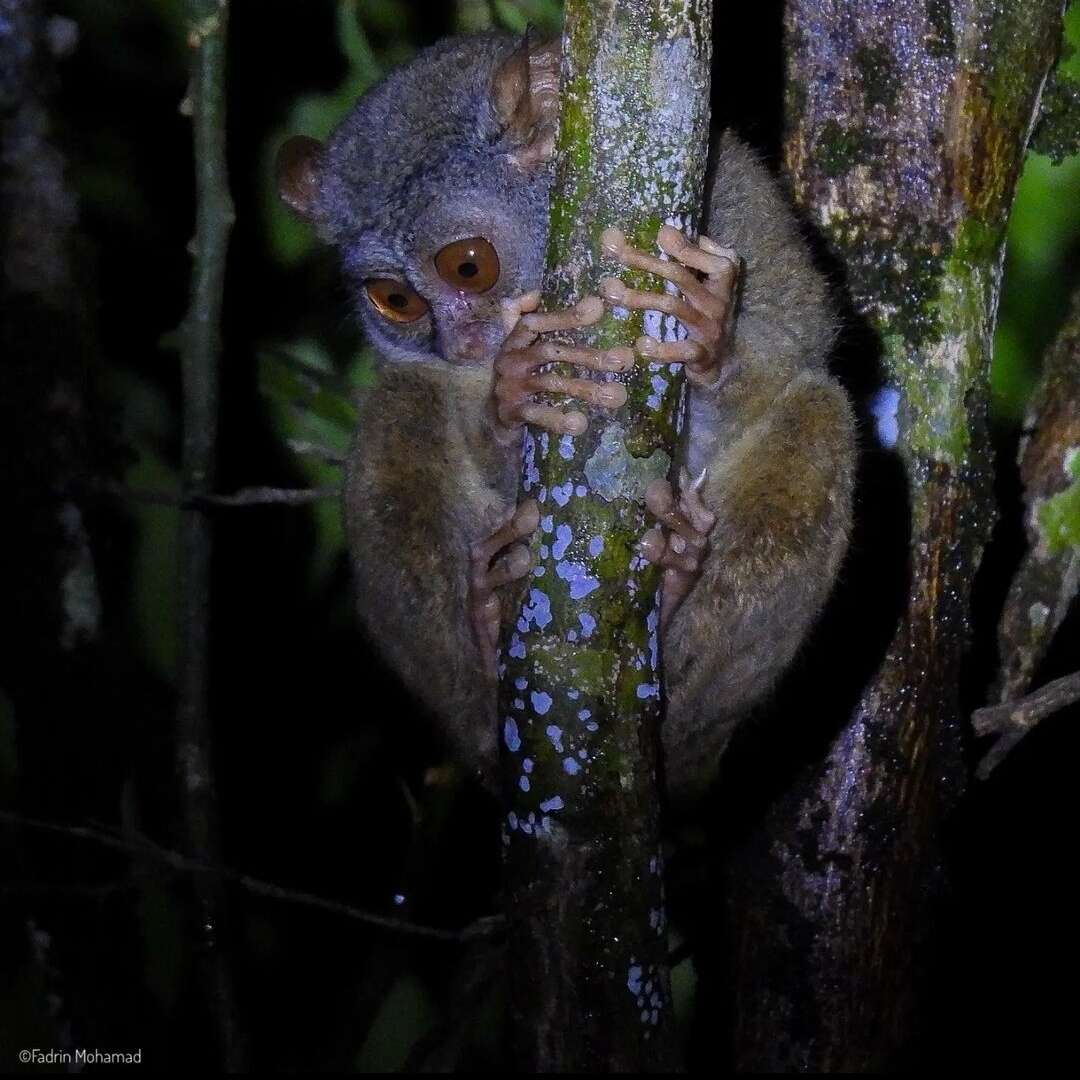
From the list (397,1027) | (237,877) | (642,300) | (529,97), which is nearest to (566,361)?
(642,300)

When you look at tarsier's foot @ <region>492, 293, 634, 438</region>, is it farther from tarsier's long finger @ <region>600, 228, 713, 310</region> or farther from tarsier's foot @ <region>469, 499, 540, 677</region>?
tarsier's foot @ <region>469, 499, 540, 677</region>

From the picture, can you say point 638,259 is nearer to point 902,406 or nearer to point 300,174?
point 902,406

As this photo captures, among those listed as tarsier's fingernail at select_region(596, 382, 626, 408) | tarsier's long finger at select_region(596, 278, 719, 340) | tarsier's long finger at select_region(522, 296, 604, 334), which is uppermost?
tarsier's long finger at select_region(596, 278, 719, 340)

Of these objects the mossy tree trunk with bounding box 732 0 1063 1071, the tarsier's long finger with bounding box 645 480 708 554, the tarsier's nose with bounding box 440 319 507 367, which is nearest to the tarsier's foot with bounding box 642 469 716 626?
the tarsier's long finger with bounding box 645 480 708 554

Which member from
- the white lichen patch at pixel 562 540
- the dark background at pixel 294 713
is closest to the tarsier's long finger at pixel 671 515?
the white lichen patch at pixel 562 540

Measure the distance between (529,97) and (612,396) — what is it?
1020 millimetres

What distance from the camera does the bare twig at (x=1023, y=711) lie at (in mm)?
2797

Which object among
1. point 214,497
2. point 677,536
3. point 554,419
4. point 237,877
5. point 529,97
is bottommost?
point 237,877

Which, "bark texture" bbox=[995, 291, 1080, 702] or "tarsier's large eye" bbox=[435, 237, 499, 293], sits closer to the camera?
"tarsier's large eye" bbox=[435, 237, 499, 293]

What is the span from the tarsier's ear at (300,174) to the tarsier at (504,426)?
0.27 m

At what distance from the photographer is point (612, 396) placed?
1.97 metres

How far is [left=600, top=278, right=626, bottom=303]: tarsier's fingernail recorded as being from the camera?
1.94 meters

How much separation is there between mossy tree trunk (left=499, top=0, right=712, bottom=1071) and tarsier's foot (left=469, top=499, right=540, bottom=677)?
0.82 feet

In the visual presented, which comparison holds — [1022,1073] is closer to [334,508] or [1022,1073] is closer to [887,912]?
[887,912]
